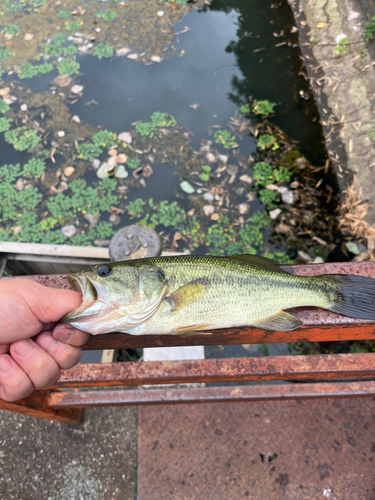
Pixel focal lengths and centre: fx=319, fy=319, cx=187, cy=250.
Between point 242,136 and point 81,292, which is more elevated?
point 81,292

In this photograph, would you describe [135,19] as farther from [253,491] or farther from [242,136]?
[253,491]

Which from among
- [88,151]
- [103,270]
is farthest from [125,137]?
[103,270]

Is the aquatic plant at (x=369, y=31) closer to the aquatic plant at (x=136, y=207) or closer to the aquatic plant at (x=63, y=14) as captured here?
the aquatic plant at (x=136, y=207)

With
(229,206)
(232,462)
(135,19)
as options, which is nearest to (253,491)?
(232,462)

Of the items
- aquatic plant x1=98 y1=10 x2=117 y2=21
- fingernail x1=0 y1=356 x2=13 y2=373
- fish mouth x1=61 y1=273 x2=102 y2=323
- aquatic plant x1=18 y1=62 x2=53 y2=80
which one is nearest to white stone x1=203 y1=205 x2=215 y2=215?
fish mouth x1=61 y1=273 x2=102 y2=323

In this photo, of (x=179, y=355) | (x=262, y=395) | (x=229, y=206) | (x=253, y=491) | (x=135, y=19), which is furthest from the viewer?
(x=135, y=19)

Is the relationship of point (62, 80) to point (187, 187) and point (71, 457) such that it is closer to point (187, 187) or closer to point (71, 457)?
point (187, 187)

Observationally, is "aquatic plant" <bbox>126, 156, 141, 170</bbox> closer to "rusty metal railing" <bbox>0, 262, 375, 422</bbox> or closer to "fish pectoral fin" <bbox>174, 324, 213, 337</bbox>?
"rusty metal railing" <bbox>0, 262, 375, 422</bbox>
